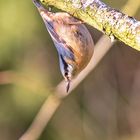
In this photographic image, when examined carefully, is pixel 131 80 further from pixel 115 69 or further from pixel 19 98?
pixel 19 98

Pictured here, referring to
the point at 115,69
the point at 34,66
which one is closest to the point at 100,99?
the point at 115,69

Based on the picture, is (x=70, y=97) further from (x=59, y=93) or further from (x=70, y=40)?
(x=70, y=40)

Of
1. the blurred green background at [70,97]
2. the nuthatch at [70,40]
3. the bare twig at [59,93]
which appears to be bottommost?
the blurred green background at [70,97]

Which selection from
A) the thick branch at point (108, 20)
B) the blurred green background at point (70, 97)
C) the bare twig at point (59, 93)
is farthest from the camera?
the blurred green background at point (70, 97)

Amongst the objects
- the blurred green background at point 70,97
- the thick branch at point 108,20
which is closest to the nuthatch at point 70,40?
the thick branch at point 108,20

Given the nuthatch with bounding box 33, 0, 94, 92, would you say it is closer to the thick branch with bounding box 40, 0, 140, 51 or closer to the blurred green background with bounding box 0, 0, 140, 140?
the thick branch with bounding box 40, 0, 140, 51

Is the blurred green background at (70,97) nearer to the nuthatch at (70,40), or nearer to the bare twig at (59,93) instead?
the bare twig at (59,93)
